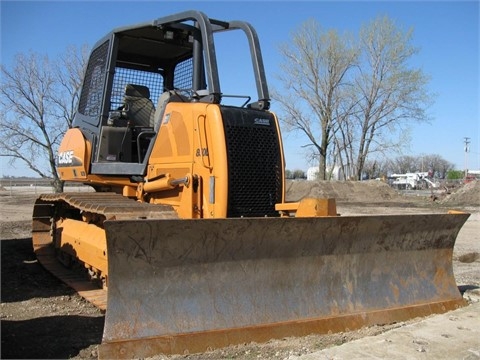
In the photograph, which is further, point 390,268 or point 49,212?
point 49,212

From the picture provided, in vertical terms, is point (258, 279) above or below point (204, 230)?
below

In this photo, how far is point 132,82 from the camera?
6.88 meters

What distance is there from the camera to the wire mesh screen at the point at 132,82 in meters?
6.50

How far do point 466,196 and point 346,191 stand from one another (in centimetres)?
645

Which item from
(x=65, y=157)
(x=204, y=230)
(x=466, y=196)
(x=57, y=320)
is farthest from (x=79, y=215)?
(x=466, y=196)

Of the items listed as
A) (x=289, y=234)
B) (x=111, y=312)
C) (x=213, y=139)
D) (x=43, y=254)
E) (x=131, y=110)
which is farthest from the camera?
(x=43, y=254)

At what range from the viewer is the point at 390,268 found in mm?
5168

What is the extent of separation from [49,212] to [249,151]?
430 cm

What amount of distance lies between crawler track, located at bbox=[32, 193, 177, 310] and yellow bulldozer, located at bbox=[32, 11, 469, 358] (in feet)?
0.12

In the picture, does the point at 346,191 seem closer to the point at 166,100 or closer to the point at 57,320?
the point at 166,100

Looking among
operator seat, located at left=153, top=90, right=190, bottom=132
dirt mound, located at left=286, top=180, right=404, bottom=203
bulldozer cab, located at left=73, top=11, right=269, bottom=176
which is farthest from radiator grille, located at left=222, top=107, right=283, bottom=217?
dirt mound, located at left=286, top=180, right=404, bottom=203

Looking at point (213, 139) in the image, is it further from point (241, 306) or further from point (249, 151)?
point (241, 306)

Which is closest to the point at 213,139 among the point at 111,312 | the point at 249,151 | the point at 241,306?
the point at 249,151

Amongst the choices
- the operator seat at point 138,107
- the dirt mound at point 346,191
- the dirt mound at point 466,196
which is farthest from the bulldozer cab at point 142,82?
the dirt mound at point 466,196
